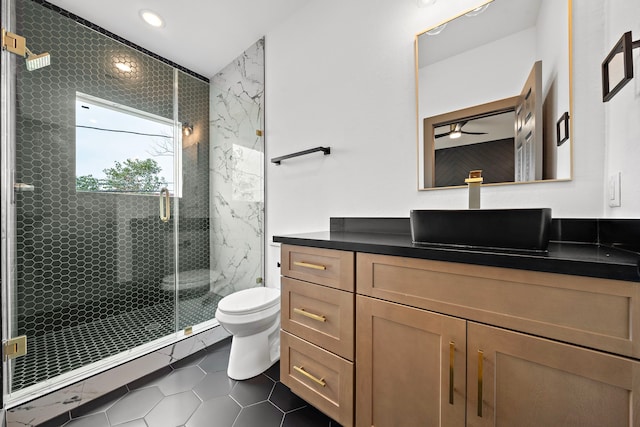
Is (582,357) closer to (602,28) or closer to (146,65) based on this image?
(602,28)

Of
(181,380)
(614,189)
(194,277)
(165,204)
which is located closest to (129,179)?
(165,204)

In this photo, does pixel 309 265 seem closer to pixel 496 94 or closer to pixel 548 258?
pixel 548 258

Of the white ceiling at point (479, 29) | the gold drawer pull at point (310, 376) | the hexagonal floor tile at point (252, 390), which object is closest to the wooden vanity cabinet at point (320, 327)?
the gold drawer pull at point (310, 376)

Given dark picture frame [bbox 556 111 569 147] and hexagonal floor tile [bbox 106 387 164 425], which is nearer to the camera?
dark picture frame [bbox 556 111 569 147]

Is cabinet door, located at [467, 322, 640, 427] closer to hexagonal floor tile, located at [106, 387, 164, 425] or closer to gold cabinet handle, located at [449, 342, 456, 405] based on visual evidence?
gold cabinet handle, located at [449, 342, 456, 405]

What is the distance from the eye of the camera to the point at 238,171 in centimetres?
241

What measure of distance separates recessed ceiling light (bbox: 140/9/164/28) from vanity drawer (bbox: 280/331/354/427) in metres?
2.57

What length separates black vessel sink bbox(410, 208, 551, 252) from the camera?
2.49 feet

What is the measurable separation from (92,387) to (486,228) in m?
2.25

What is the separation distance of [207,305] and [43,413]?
1175 millimetres

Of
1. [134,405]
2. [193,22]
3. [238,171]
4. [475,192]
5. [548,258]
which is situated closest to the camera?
[548,258]

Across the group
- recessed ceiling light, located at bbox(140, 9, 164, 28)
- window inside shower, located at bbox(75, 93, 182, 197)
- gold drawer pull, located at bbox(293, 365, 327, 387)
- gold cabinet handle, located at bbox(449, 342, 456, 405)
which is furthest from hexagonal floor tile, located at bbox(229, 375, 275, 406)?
recessed ceiling light, located at bbox(140, 9, 164, 28)

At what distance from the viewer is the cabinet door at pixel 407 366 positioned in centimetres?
79

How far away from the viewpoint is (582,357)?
2.01 ft
